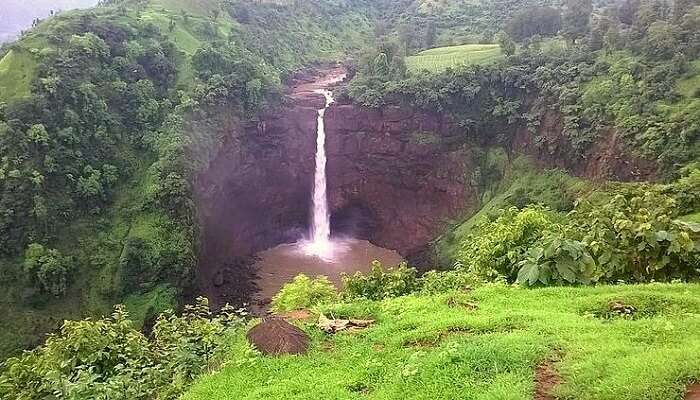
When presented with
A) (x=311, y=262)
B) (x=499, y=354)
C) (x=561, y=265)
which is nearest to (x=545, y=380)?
(x=499, y=354)

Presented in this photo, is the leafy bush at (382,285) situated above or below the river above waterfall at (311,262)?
above

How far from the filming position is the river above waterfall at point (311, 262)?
30422 millimetres

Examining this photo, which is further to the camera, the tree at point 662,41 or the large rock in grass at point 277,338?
the tree at point 662,41

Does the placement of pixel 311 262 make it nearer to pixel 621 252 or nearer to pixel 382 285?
pixel 382 285


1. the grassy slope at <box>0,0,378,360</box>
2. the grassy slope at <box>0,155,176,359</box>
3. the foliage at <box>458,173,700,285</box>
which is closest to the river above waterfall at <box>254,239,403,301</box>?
the grassy slope at <box>0,0,378,360</box>

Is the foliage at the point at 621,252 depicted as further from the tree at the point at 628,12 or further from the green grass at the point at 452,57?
the tree at the point at 628,12

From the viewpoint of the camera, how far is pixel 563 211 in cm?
2628

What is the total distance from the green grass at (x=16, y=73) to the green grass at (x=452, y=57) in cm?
2254

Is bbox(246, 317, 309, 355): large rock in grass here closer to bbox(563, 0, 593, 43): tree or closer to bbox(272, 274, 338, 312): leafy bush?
bbox(272, 274, 338, 312): leafy bush

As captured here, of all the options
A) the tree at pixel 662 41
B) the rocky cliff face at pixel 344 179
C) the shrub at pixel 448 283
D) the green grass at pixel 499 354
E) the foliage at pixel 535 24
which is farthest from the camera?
the foliage at pixel 535 24

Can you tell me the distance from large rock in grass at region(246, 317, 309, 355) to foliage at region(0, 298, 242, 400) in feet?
2.34

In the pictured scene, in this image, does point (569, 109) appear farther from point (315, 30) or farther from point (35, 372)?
point (315, 30)

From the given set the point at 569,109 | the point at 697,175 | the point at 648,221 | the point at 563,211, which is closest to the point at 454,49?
the point at 569,109

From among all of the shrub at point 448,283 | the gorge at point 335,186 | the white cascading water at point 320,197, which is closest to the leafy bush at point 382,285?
the shrub at point 448,283
